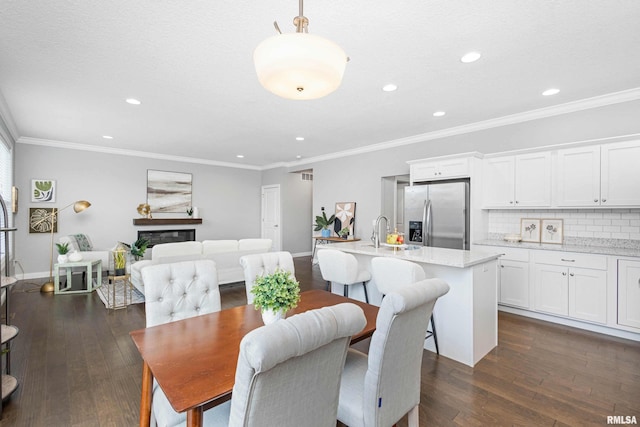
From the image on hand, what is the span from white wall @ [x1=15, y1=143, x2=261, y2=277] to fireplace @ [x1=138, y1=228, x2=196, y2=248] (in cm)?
12

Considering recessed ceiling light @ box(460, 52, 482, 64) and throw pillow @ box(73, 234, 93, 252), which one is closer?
recessed ceiling light @ box(460, 52, 482, 64)

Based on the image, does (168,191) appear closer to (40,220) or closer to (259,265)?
(40,220)

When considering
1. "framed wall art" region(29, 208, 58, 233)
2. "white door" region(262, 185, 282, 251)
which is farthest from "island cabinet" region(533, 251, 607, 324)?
"framed wall art" region(29, 208, 58, 233)

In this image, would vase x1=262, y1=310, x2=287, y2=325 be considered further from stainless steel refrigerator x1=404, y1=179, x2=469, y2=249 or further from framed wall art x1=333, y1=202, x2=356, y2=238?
framed wall art x1=333, y1=202, x2=356, y2=238

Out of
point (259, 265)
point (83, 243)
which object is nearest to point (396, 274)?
point (259, 265)

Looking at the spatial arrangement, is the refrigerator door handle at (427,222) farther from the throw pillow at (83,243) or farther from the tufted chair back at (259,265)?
the throw pillow at (83,243)

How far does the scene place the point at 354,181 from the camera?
6.50 m

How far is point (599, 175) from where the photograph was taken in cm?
344

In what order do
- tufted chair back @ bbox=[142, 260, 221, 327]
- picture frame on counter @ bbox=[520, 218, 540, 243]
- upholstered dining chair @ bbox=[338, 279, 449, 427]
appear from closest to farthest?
1. upholstered dining chair @ bbox=[338, 279, 449, 427]
2. tufted chair back @ bbox=[142, 260, 221, 327]
3. picture frame on counter @ bbox=[520, 218, 540, 243]

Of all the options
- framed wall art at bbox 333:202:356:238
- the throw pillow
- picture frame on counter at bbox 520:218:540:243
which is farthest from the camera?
framed wall art at bbox 333:202:356:238

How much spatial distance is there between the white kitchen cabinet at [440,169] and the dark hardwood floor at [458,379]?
2.04 meters

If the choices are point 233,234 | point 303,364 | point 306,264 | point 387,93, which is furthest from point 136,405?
point 233,234

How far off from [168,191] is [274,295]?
6.92 meters

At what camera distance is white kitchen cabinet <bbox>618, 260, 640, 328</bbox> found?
3.02 metres
